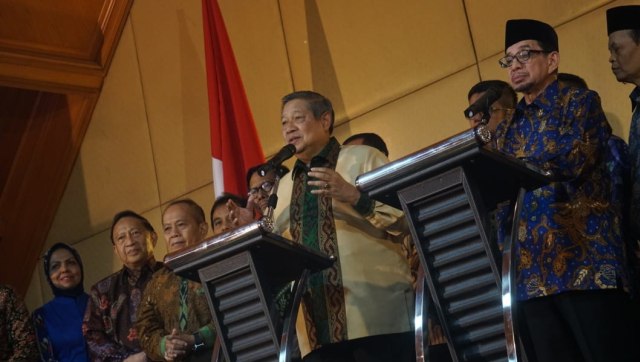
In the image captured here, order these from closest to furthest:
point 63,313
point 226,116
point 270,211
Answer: point 270,211
point 63,313
point 226,116

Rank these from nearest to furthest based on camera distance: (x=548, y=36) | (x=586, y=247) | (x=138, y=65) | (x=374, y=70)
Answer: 1. (x=586, y=247)
2. (x=548, y=36)
3. (x=374, y=70)
4. (x=138, y=65)

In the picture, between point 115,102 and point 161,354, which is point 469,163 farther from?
point 115,102

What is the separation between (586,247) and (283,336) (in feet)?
2.67

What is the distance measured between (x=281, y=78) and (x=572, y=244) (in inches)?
106

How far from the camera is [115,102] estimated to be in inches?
238

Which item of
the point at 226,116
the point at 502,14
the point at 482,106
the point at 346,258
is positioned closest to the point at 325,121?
the point at 346,258

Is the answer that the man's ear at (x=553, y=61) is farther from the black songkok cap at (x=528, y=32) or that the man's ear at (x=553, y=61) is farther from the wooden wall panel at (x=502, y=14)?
the wooden wall panel at (x=502, y=14)

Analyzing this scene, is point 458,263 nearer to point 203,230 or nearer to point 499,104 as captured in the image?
point 499,104

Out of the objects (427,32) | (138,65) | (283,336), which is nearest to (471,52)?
(427,32)

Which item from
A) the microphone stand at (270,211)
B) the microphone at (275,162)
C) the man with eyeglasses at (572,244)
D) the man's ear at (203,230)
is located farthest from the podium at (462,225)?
the man's ear at (203,230)

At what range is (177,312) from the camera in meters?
3.50

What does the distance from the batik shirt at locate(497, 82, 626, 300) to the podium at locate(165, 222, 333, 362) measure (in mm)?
557

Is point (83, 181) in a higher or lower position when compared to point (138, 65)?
lower

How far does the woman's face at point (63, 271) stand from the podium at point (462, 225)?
8.52 feet
